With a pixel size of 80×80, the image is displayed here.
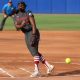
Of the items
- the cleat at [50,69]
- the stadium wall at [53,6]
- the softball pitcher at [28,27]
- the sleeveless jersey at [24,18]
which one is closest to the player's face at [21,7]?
the softball pitcher at [28,27]

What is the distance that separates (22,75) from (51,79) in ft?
3.89

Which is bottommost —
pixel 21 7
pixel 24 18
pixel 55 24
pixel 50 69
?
pixel 55 24

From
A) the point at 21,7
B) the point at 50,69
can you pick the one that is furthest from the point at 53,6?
the point at 21,7

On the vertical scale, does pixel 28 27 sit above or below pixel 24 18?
below

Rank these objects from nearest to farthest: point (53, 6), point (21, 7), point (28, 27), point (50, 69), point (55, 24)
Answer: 1. point (21, 7)
2. point (28, 27)
3. point (50, 69)
4. point (55, 24)
5. point (53, 6)

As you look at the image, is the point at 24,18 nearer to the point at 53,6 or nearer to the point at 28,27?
the point at 28,27

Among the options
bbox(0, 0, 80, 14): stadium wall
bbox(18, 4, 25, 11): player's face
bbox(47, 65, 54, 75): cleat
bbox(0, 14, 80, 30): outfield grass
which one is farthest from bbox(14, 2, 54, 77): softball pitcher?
bbox(0, 0, 80, 14): stadium wall

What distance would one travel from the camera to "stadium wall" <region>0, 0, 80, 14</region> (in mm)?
45062

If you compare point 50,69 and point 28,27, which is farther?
point 50,69

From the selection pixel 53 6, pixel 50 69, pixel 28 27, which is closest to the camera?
pixel 28 27

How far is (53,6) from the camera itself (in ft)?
149

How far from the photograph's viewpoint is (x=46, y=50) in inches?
704

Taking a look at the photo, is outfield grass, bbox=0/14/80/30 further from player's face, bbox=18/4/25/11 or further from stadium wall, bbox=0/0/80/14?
player's face, bbox=18/4/25/11

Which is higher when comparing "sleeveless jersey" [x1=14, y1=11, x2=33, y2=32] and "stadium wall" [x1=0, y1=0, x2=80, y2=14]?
"sleeveless jersey" [x1=14, y1=11, x2=33, y2=32]
